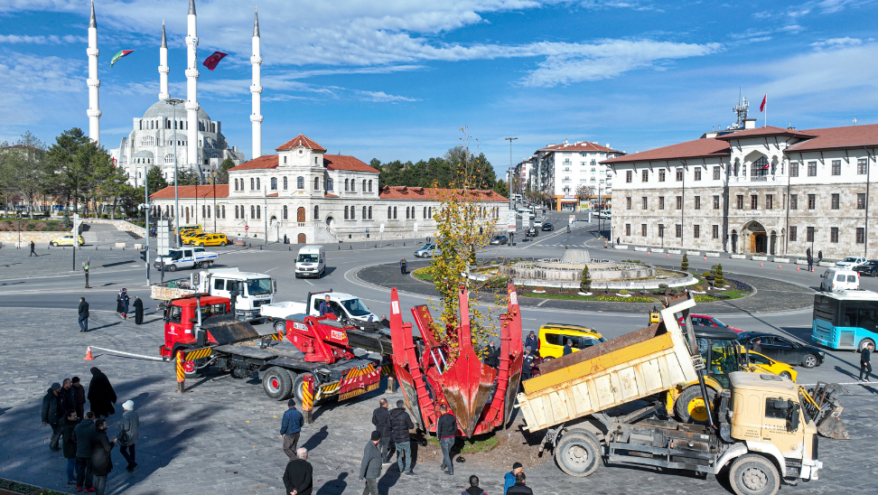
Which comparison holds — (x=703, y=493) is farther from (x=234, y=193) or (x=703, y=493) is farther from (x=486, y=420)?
(x=234, y=193)

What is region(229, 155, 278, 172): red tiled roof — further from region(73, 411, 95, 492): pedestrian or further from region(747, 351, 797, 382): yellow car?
region(73, 411, 95, 492): pedestrian

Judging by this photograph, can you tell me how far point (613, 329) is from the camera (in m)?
23.3

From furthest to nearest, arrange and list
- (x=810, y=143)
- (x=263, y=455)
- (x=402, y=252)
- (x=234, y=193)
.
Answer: (x=234, y=193) → (x=402, y=252) → (x=810, y=143) → (x=263, y=455)

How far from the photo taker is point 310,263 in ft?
126

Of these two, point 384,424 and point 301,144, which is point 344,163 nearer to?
point 301,144

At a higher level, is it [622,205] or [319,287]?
[622,205]

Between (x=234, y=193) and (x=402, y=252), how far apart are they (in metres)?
33.7

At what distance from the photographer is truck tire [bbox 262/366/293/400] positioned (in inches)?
563

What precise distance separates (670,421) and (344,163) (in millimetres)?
72690

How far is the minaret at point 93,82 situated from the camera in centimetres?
10094

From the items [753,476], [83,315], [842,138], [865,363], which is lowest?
[753,476]

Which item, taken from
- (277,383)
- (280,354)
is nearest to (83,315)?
(280,354)

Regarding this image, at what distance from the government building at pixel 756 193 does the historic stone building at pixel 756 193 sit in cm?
8

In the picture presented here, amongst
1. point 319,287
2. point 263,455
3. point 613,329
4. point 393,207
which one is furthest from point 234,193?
point 263,455
